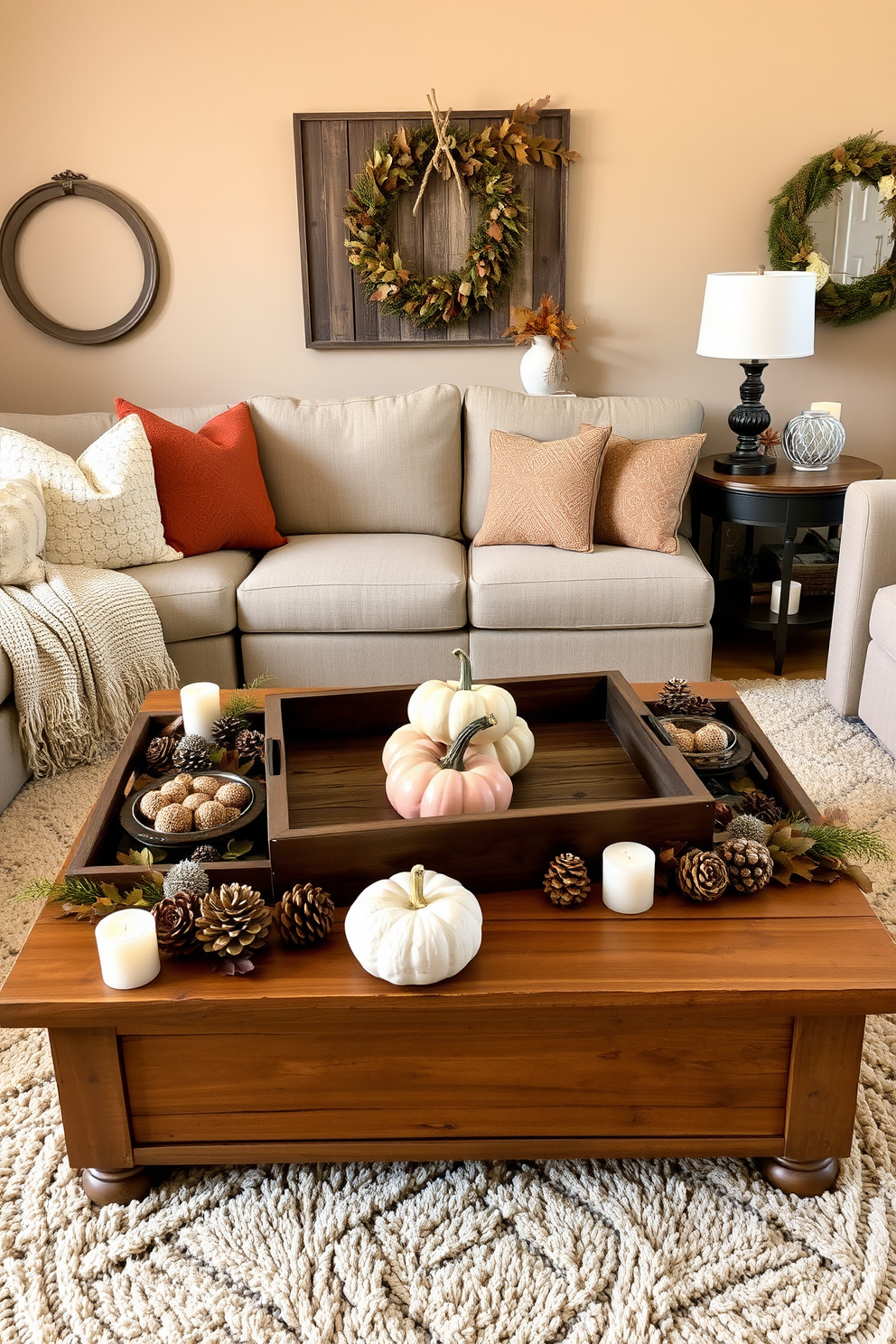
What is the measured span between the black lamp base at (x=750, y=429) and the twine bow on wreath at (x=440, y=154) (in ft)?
3.90

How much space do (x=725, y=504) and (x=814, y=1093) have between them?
2.34 m

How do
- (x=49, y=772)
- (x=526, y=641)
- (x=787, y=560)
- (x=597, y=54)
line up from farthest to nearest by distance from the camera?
(x=597, y=54), (x=787, y=560), (x=526, y=641), (x=49, y=772)

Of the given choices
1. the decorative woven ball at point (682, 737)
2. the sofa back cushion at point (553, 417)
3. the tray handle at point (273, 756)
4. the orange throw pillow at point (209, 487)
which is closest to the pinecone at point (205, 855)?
the tray handle at point (273, 756)

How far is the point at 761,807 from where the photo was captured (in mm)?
1642

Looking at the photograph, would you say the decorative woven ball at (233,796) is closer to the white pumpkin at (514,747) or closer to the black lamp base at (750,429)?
the white pumpkin at (514,747)

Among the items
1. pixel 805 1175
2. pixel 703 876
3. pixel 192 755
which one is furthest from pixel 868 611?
pixel 192 755

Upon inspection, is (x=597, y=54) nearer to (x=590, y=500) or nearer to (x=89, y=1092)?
(x=590, y=500)

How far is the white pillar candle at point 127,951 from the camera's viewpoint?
127 centimetres

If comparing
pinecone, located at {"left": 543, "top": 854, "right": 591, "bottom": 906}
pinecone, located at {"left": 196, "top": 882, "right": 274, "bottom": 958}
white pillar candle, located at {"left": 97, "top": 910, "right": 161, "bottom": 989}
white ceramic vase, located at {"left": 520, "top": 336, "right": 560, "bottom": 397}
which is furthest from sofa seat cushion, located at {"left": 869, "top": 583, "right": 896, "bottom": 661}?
white pillar candle, located at {"left": 97, "top": 910, "right": 161, "bottom": 989}

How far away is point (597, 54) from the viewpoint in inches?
140

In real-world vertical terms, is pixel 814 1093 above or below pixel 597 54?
below

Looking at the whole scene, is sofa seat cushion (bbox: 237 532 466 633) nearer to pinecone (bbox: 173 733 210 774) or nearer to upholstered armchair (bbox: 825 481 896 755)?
upholstered armchair (bbox: 825 481 896 755)

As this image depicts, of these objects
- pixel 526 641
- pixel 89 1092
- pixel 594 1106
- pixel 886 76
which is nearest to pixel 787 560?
pixel 526 641

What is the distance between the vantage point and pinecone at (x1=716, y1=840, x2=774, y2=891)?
1.45 m
